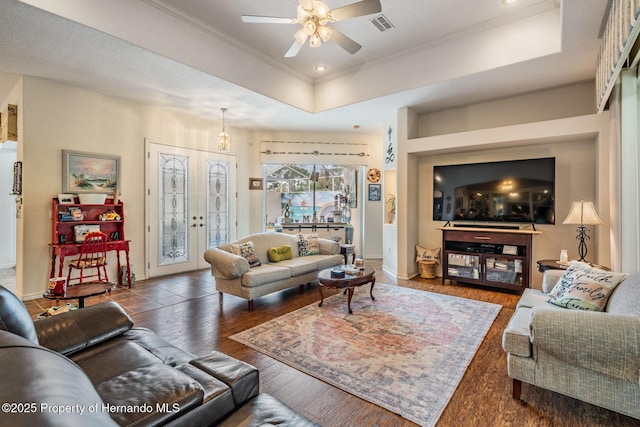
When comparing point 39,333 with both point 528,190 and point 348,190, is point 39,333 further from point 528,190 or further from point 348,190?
point 348,190

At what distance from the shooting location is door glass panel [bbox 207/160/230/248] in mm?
6309

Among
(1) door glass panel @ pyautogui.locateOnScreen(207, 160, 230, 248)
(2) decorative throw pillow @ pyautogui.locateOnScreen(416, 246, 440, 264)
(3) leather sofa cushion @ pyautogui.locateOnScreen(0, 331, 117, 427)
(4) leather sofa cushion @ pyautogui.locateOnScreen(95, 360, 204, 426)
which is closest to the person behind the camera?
(3) leather sofa cushion @ pyautogui.locateOnScreen(0, 331, 117, 427)

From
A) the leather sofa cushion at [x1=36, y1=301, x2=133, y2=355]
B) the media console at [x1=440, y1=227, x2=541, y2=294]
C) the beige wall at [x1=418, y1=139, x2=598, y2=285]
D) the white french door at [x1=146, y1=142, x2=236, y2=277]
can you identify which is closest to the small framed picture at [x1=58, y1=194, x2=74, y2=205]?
the white french door at [x1=146, y1=142, x2=236, y2=277]

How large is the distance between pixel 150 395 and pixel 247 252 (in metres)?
2.97

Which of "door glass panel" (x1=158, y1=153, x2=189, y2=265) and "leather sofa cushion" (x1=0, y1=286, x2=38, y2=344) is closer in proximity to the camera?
"leather sofa cushion" (x1=0, y1=286, x2=38, y2=344)

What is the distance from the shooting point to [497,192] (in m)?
4.69

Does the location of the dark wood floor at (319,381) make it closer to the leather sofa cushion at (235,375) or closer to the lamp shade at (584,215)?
the leather sofa cushion at (235,375)

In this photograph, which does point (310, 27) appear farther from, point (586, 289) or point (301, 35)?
point (586, 289)

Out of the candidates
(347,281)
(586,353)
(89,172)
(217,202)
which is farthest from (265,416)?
(217,202)

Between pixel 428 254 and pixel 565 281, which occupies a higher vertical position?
pixel 565 281

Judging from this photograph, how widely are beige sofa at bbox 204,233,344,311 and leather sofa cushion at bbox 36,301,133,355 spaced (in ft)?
5.53

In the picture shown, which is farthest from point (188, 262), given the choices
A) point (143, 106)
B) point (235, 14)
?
point (235, 14)

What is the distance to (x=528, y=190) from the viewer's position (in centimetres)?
446

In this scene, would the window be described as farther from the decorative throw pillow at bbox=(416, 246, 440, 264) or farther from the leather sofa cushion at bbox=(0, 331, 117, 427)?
the leather sofa cushion at bbox=(0, 331, 117, 427)
